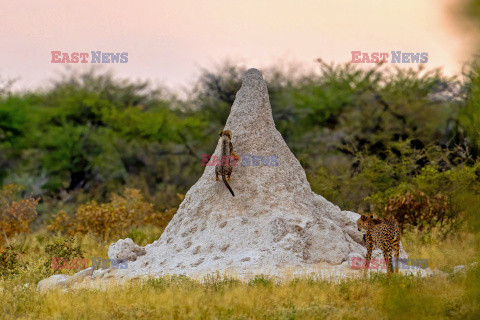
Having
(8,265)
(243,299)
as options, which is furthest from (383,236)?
(8,265)

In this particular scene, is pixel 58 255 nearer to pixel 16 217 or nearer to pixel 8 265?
pixel 8 265

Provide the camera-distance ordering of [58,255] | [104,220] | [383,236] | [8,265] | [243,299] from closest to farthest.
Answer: [243,299] < [383,236] < [8,265] < [58,255] < [104,220]

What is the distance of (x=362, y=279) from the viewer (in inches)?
342

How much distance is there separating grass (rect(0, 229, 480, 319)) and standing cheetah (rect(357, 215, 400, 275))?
46cm

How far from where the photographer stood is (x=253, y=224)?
10031 millimetres

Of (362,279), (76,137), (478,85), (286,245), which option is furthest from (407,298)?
(76,137)

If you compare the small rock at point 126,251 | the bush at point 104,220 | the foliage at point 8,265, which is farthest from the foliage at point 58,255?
the bush at point 104,220

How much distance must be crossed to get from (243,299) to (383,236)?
2749mm

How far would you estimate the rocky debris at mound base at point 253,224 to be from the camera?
31.2 feet

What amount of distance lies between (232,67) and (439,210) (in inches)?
585

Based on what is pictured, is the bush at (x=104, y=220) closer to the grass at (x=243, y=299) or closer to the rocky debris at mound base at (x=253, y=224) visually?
the rocky debris at mound base at (x=253, y=224)

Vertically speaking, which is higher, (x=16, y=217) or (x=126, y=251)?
(x=16, y=217)

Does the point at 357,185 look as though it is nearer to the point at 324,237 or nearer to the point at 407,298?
the point at 324,237

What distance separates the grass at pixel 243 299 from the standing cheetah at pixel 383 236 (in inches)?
18.1
